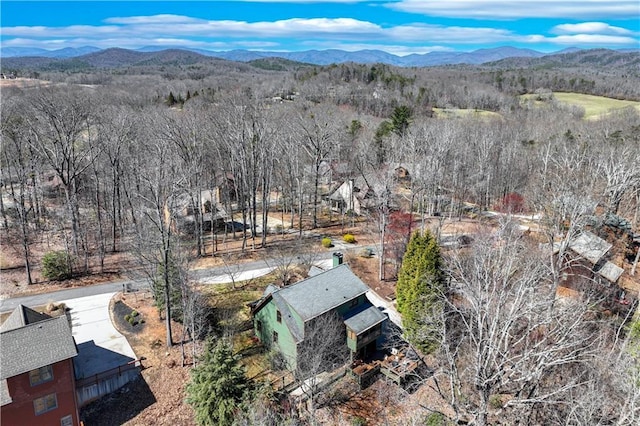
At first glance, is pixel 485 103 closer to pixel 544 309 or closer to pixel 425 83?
pixel 425 83

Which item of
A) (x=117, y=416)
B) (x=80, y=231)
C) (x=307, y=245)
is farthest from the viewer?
(x=307, y=245)

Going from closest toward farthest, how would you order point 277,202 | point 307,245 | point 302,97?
1. point 307,245
2. point 277,202
3. point 302,97

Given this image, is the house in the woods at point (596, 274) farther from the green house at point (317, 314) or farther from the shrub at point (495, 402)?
the green house at point (317, 314)

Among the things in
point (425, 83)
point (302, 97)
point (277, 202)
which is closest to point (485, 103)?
point (425, 83)

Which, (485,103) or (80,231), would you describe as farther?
(485,103)

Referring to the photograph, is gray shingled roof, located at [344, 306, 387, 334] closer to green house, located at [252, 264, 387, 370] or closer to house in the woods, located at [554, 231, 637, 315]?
green house, located at [252, 264, 387, 370]

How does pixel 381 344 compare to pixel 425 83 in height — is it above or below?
below

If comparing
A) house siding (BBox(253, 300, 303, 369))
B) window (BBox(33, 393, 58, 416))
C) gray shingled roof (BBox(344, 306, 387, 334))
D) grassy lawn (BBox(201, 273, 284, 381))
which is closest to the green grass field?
gray shingled roof (BBox(344, 306, 387, 334))
